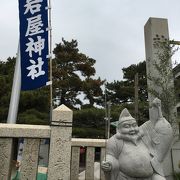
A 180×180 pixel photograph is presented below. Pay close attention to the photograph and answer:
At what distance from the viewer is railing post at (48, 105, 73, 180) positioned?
3828 millimetres

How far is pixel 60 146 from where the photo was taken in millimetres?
3906

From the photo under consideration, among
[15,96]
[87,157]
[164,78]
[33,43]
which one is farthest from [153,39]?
[87,157]

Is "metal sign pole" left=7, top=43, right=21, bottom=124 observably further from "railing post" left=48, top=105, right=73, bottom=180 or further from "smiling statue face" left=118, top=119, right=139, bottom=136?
"smiling statue face" left=118, top=119, right=139, bottom=136

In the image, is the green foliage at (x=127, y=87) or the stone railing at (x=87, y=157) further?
the green foliage at (x=127, y=87)

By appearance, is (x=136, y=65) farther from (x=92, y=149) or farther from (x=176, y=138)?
(x=92, y=149)

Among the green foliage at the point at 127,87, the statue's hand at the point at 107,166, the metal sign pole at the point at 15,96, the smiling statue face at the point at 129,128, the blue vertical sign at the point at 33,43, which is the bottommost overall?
the statue's hand at the point at 107,166

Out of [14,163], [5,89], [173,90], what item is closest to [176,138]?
[173,90]

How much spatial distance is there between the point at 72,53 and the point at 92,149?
1519 centimetres

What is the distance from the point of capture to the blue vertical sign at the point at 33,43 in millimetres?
6078

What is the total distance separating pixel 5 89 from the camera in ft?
43.1

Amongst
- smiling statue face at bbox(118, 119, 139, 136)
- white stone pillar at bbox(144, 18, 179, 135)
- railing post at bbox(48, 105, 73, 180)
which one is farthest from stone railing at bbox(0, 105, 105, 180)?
white stone pillar at bbox(144, 18, 179, 135)

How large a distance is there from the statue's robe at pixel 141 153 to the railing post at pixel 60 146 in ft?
2.68

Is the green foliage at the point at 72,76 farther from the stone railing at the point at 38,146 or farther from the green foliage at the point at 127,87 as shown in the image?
the stone railing at the point at 38,146

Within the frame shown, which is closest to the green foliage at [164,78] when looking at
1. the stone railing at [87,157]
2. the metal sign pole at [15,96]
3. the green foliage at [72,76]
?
Result: the stone railing at [87,157]
